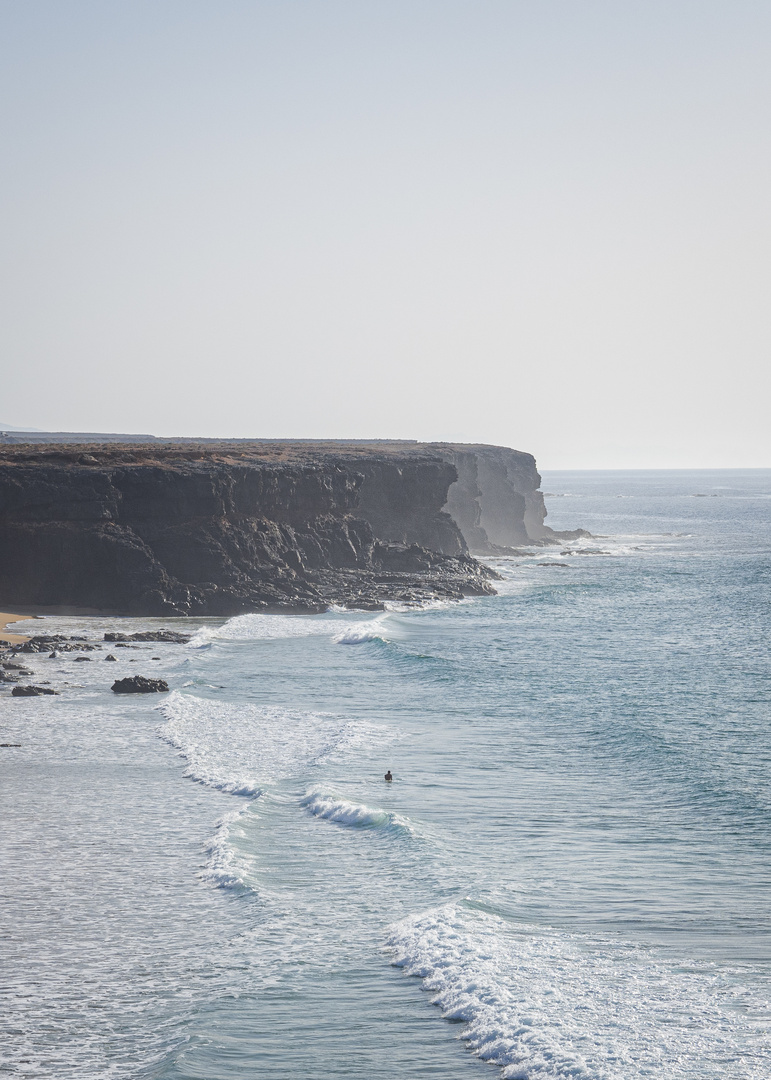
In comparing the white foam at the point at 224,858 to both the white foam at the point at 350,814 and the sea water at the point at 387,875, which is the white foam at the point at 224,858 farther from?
the white foam at the point at 350,814

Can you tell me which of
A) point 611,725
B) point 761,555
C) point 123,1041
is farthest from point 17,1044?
point 761,555

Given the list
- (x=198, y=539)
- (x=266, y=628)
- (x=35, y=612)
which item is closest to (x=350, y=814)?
(x=266, y=628)

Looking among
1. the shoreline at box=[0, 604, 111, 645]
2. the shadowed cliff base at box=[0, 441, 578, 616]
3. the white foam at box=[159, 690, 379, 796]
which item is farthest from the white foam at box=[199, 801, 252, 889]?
the shadowed cliff base at box=[0, 441, 578, 616]

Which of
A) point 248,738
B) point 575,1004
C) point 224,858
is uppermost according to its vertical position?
point 575,1004

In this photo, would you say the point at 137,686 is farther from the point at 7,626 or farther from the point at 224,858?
the point at 7,626

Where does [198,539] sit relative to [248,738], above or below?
above

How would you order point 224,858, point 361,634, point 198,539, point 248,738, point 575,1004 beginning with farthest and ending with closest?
1. point 198,539
2. point 361,634
3. point 248,738
4. point 224,858
5. point 575,1004

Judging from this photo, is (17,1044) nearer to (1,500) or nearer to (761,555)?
(1,500)
